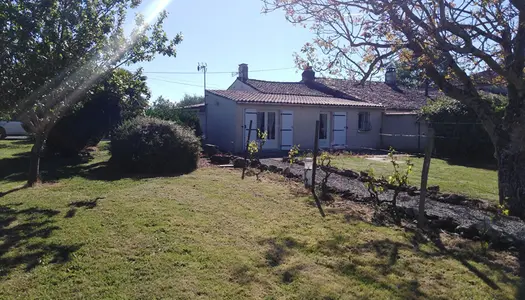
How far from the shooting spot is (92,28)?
306 inches

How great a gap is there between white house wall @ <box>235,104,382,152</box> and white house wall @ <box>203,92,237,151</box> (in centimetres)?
33

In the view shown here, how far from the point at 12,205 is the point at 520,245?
8007 millimetres

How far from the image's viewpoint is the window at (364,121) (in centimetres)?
2147

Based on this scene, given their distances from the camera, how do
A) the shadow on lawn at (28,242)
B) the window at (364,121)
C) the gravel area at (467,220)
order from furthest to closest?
1. the window at (364,121)
2. the gravel area at (467,220)
3. the shadow on lawn at (28,242)

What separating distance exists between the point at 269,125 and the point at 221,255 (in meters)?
14.8

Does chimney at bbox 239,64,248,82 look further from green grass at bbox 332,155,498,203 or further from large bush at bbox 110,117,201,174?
large bush at bbox 110,117,201,174

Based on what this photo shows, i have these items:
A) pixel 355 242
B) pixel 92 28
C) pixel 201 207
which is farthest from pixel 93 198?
pixel 355 242

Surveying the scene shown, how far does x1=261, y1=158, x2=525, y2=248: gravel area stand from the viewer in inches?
202

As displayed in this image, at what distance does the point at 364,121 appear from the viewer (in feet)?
70.8

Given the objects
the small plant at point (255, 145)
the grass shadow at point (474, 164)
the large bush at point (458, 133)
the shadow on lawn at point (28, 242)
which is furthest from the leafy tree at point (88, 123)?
the large bush at point (458, 133)

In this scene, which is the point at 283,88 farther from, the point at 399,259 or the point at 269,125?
the point at 399,259

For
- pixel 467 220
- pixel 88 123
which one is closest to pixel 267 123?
pixel 88 123

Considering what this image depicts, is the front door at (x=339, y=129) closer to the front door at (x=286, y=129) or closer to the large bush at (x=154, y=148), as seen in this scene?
the front door at (x=286, y=129)

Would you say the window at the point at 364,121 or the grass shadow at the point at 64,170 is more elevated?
the window at the point at 364,121
